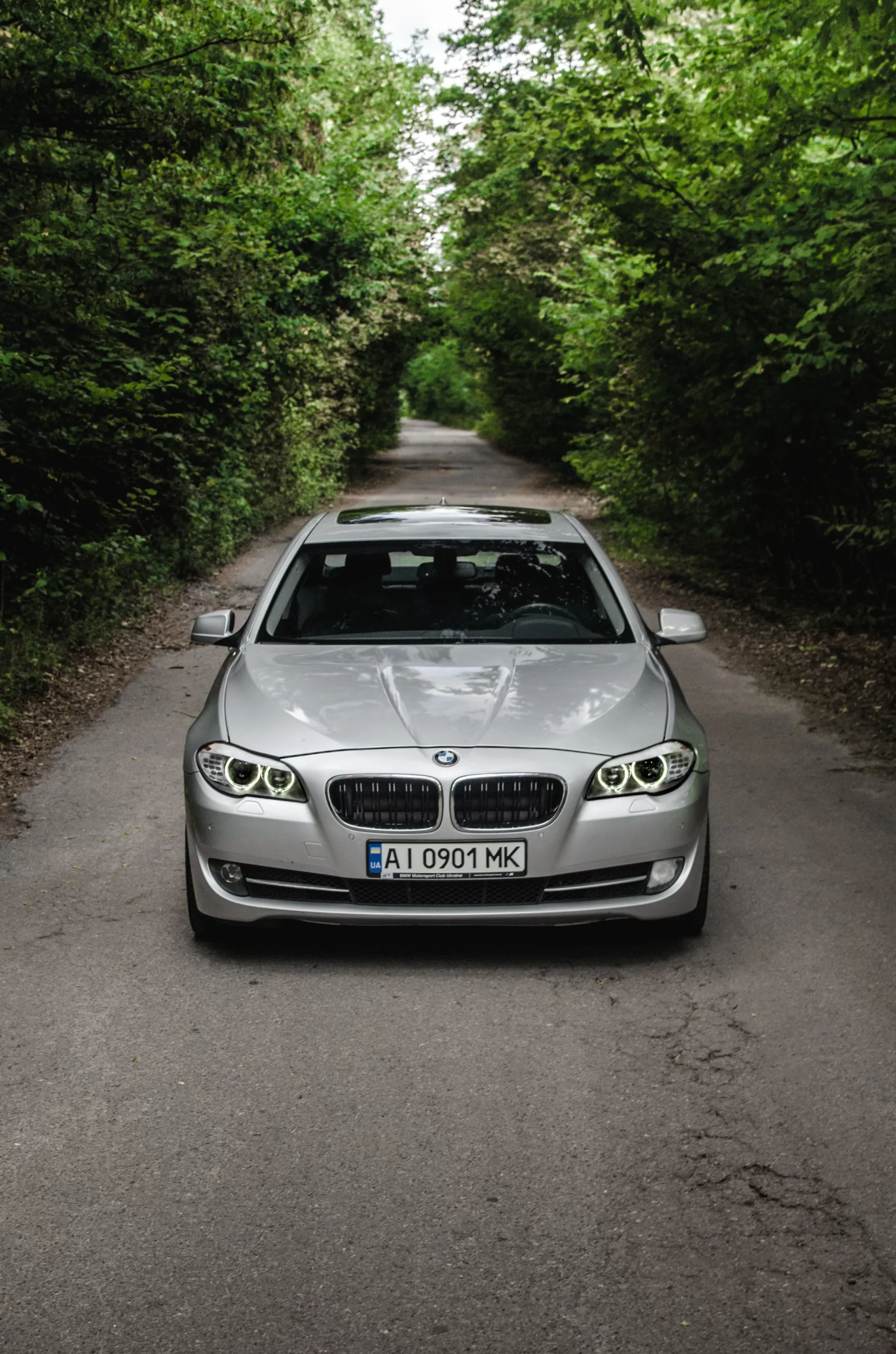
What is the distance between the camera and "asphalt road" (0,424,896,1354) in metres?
2.93

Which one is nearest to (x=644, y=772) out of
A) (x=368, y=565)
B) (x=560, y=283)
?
(x=368, y=565)

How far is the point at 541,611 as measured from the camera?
622 cm

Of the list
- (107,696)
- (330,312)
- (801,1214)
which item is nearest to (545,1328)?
(801,1214)

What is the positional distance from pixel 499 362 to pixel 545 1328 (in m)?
42.6

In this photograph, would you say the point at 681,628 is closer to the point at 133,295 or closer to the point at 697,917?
the point at 697,917

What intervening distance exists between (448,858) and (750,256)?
7708 millimetres

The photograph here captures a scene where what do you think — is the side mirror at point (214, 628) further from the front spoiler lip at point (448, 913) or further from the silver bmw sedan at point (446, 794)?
the front spoiler lip at point (448, 913)

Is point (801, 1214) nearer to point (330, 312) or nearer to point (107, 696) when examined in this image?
point (107, 696)

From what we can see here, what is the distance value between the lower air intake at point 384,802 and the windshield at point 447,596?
1.20m

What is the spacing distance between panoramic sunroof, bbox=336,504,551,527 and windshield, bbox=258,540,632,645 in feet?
1.26

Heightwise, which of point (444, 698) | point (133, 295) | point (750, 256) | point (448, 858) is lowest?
point (448, 858)

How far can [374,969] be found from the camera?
4.99m

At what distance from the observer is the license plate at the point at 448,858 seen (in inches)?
190

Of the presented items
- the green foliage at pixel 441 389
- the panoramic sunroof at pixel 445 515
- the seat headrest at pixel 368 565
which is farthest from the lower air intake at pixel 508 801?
the green foliage at pixel 441 389
